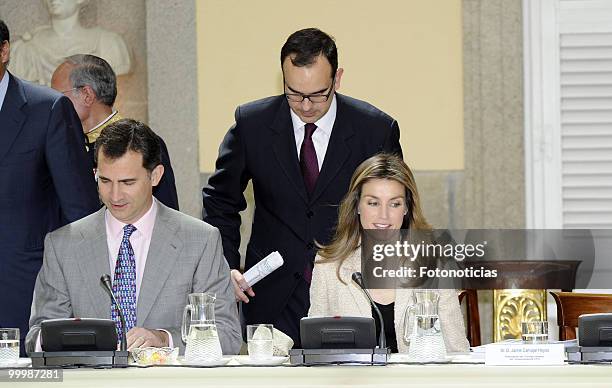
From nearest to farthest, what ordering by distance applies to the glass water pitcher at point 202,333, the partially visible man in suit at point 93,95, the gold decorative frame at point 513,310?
the glass water pitcher at point 202,333 → the gold decorative frame at point 513,310 → the partially visible man in suit at point 93,95

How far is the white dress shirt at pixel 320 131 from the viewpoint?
459 cm

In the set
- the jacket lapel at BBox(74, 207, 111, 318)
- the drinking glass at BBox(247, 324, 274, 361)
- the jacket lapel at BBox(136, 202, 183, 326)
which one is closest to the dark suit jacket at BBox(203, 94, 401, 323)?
the jacket lapel at BBox(136, 202, 183, 326)

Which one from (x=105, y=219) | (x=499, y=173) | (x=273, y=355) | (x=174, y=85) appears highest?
(x=174, y=85)

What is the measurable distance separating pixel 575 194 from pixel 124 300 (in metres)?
3.05

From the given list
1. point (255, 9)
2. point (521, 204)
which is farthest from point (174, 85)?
point (521, 204)

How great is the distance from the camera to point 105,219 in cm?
393

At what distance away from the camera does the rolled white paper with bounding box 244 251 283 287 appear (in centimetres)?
418

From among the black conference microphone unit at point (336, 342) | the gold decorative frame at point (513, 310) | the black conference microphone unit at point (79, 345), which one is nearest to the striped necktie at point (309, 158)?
the gold decorative frame at point (513, 310)

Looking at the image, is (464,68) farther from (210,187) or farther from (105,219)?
(105,219)

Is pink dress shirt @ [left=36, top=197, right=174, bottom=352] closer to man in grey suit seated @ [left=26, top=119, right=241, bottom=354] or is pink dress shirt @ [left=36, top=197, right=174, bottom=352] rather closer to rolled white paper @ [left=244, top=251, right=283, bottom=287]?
man in grey suit seated @ [left=26, top=119, right=241, bottom=354]

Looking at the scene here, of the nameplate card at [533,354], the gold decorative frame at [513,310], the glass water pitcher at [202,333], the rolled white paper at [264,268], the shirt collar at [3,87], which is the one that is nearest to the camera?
the nameplate card at [533,354]

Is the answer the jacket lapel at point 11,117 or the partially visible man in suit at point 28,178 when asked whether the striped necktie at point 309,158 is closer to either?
the partially visible man in suit at point 28,178

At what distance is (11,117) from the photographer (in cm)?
426

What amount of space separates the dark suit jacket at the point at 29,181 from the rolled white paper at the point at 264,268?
577 mm
